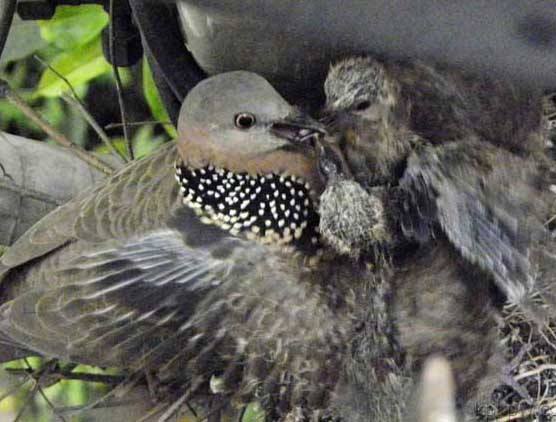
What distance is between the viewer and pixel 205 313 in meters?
0.82

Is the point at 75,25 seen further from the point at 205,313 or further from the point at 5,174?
the point at 205,313

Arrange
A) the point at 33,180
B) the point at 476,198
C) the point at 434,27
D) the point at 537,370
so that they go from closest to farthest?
the point at 434,27 → the point at 476,198 → the point at 537,370 → the point at 33,180

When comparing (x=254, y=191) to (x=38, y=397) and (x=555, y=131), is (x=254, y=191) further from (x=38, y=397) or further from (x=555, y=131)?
(x=38, y=397)

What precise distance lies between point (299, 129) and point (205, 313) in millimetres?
161

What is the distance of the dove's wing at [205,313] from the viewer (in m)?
0.81

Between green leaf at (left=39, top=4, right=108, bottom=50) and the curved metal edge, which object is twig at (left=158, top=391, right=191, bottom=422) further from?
green leaf at (left=39, top=4, right=108, bottom=50)

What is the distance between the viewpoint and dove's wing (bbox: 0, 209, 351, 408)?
81cm

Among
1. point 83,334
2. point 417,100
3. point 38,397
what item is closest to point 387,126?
point 417,100

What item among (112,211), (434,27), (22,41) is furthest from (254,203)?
(22,41)

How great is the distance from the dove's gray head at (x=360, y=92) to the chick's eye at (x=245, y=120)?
0.29 ft

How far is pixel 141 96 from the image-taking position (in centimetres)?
154

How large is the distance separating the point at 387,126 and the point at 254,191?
0.15 meters

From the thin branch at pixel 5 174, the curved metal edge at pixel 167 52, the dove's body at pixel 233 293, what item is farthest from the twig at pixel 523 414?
the thin branch at pixel 5 174

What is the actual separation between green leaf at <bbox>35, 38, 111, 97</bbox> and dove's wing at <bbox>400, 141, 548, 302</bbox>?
72cm
